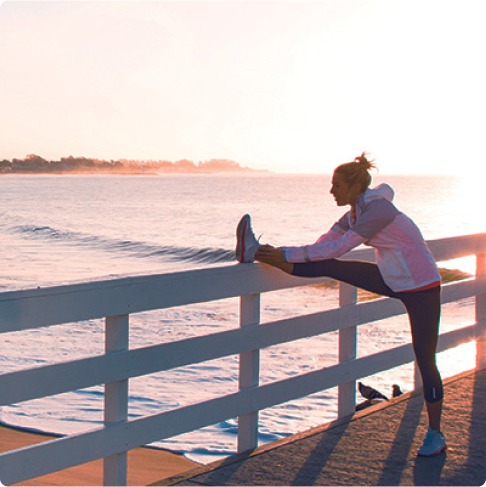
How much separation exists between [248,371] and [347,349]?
1.00 metres

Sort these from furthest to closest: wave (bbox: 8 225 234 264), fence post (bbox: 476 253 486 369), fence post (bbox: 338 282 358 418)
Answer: wave (bbox: 8 225 234 264) < fence post (bbox: 476 253 486 369) < fence post (bbox: 338 282 358 418)

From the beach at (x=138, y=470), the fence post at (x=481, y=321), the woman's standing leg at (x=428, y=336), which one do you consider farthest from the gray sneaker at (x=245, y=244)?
the beach at (x=138, y=470)

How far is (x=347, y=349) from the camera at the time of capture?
6.11 metres

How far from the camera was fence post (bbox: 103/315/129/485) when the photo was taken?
4504 mm

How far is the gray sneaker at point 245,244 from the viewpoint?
17.3 feet

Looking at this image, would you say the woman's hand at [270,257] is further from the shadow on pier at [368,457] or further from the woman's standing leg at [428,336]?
the shadow on pier at [368,457]

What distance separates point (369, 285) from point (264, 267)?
0.64 meters

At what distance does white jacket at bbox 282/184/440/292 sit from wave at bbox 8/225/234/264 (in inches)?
1360

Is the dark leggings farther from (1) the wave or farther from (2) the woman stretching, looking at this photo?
(1) the wave

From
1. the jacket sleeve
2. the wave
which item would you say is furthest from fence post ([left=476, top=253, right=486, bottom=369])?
the wave

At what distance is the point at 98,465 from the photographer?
333 inches

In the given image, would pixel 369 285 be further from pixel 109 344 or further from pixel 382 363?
pixel 109 344

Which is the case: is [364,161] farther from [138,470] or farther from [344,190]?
[138,470]

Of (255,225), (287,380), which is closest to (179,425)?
(287,380)
